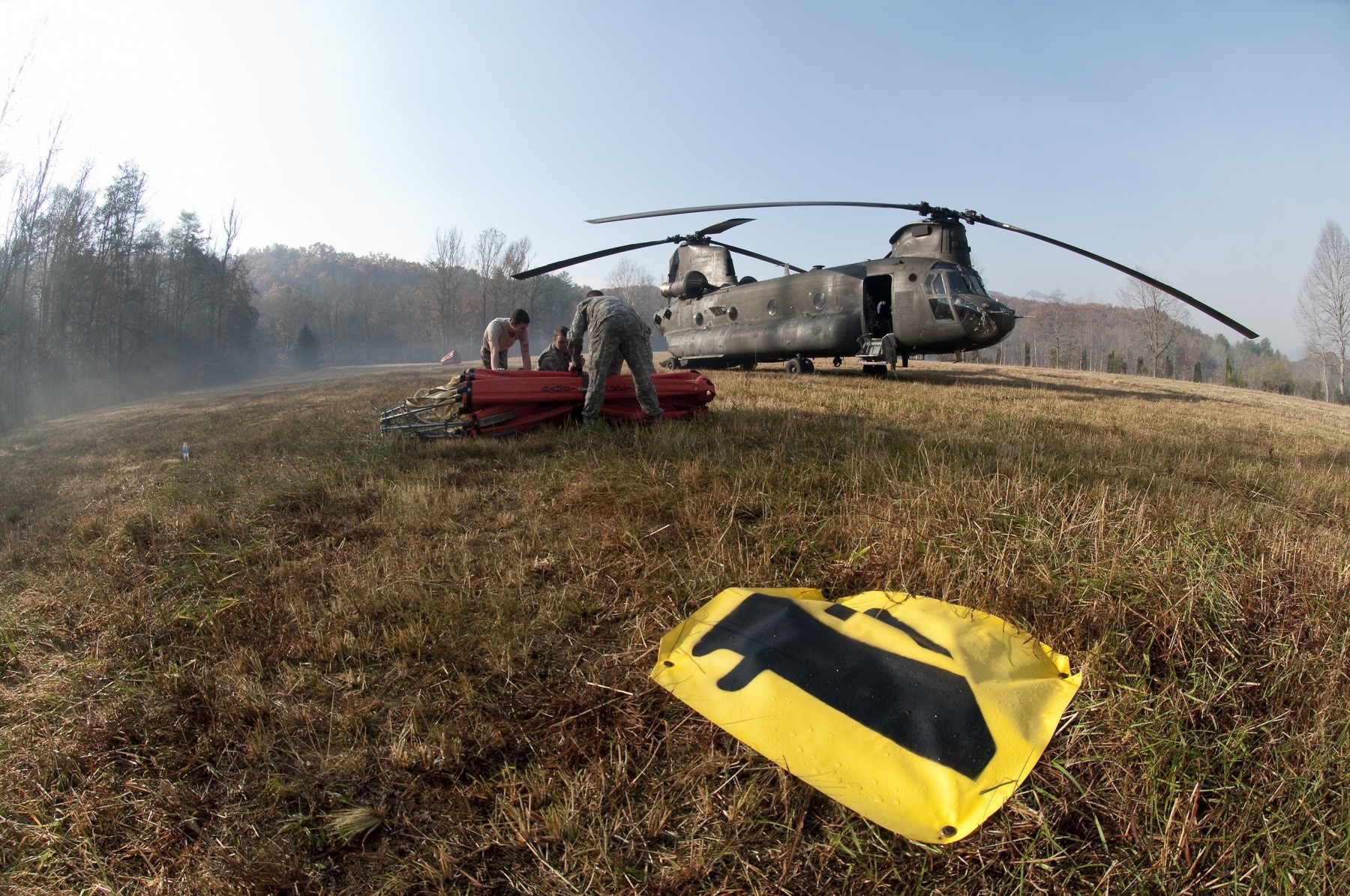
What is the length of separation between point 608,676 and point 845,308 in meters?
12.1

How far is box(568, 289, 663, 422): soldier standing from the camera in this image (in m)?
6.13

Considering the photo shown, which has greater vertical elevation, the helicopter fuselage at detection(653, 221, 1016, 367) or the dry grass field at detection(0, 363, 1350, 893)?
the helicopter fuselage at detection(653, 221, 1016, 367)

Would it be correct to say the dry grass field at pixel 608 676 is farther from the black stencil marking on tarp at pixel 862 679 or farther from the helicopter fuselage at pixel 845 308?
the helicopter fuselage at pixel 845 308

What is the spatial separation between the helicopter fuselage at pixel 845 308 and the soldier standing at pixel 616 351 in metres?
8.05

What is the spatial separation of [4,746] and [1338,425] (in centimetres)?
1800

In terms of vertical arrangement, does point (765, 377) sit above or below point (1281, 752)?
above

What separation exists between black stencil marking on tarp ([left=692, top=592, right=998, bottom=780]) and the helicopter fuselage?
36.0 feet

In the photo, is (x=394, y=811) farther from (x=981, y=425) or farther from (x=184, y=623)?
(x=981, y=425)

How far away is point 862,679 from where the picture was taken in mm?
2215

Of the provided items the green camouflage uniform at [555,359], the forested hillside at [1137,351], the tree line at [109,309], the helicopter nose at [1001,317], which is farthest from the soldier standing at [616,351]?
the forested hillside at [1137,351]

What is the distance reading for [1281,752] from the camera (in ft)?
5.94

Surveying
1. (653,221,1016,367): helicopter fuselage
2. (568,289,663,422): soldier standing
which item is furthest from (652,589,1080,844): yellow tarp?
(653,221,1016,367): helicopter fuselage

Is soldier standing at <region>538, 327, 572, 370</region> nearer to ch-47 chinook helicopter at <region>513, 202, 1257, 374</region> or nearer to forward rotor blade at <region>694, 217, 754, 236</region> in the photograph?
ch-47 chinook helicopter at <region>513, 202, 1257, 374</region>

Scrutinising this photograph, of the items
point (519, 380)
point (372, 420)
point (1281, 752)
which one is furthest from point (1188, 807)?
point (372, 420)
